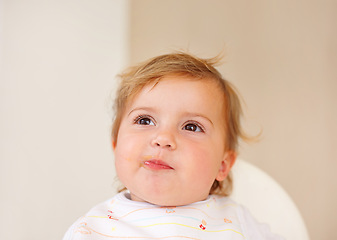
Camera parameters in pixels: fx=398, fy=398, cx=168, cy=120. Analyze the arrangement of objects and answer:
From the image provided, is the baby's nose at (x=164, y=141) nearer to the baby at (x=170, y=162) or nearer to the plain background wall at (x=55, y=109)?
the baby at (x=170, y=162)

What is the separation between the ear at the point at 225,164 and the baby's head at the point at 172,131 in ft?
0.13

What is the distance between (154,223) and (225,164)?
32 centimetres

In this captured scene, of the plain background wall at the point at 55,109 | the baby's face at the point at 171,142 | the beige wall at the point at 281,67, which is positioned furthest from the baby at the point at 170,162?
the beige wall at the point at 281,67

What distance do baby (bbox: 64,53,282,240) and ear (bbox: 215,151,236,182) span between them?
0.19 ft

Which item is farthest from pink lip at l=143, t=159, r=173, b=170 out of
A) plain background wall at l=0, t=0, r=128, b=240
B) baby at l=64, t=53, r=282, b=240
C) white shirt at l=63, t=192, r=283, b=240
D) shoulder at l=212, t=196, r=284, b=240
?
plain background wall at l=0, t=0, r=128, b=240

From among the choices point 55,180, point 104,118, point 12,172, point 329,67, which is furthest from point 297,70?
point 12,172

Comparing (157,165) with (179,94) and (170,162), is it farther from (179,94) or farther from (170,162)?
(179,94)

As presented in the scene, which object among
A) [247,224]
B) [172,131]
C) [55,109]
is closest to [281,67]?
[55,109]

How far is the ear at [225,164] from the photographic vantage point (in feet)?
3.55

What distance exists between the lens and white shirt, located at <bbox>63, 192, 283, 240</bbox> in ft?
2.78

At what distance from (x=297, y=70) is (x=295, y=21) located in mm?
277

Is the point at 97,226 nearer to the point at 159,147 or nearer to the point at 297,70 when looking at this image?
the point at 159,147

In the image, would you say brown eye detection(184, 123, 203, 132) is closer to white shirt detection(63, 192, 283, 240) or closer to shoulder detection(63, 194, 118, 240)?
white shirt detection(63, 192, 283, 240)

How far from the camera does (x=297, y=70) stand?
87.9 inches
